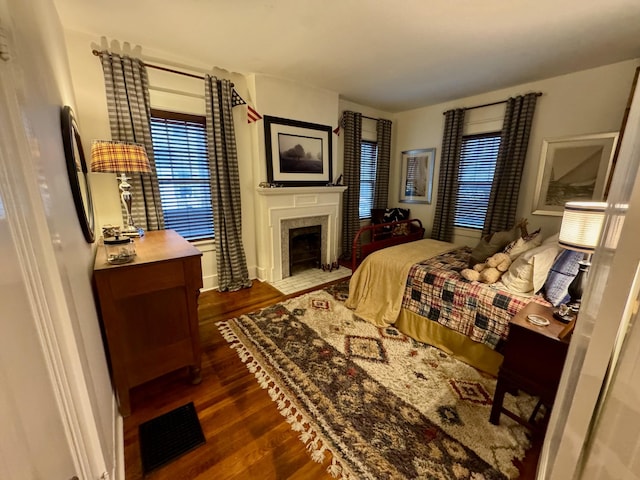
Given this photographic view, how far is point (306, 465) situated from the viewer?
1.28 meters

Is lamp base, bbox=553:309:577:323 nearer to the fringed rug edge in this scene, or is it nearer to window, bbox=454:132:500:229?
the fringed rug edge

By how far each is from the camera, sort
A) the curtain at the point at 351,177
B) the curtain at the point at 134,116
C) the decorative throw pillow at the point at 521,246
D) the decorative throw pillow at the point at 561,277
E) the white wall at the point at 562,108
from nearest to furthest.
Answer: the decorative throw pillow at the point at 561,277
the decorative throw pillow at the point at 521,246
the curtain at the point at 134,116
the white wall at the point at 562,108
the curtain at the point at 351,177

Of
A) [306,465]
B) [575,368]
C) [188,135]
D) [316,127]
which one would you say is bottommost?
[306,465]

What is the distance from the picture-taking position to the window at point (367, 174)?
4.53 m

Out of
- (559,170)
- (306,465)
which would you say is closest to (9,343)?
(306,465)

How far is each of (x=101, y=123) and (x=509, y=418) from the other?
152 inches

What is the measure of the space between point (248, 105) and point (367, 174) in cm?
233

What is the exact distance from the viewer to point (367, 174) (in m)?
4.64

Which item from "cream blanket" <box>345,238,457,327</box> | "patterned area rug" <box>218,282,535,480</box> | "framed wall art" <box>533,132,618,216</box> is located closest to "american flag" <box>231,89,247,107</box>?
"cream blanket" <box>345,238,457,327</box>

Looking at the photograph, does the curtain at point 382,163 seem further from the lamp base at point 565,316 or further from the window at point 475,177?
the lamp base at point 565,316

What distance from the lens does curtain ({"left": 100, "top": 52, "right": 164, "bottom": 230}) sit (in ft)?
7.64

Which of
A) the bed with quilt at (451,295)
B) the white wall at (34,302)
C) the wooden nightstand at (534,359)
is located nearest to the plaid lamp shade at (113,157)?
the white wall at (34,302)

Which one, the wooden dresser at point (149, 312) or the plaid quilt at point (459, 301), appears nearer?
the wooden dresser at point (149, 312)

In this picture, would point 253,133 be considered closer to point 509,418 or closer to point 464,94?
point 464,94
